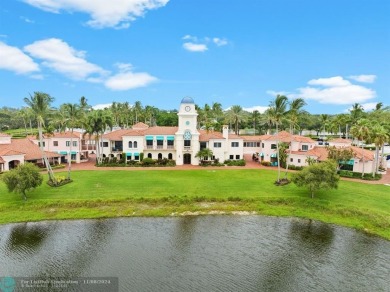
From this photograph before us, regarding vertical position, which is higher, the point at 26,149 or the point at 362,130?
the point at 362,130

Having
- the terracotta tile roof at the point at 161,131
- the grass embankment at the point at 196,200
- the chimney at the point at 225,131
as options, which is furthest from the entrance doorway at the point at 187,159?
the grass embankment at the point at 196,200

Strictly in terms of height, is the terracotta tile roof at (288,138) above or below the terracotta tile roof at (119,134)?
below

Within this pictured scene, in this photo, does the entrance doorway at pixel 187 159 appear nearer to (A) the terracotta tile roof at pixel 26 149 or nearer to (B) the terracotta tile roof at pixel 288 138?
(B) the terracotta tile roof at pixel 288 138

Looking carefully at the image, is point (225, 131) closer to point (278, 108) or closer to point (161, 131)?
point (161, 131)

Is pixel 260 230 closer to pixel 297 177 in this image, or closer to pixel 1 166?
pixel 297 177

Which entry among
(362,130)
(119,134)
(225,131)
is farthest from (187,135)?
(362,130)

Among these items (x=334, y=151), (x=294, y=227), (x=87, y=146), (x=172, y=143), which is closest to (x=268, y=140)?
(x=334, y=151)
